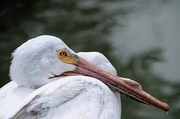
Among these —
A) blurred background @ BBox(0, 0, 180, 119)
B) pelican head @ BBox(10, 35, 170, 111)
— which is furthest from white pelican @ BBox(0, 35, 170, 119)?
blurred background @ BBox(0, 0, 180, 119)

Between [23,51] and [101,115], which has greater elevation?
[23,51]

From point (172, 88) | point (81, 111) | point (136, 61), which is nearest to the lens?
point (81, 111)

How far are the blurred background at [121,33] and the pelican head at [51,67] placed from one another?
1495 mm

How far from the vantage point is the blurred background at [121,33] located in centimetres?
488

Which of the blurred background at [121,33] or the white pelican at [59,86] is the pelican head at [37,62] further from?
the blurred background at [121,33]

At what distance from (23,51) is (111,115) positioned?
0.71m

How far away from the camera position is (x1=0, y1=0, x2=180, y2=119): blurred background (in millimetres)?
4883

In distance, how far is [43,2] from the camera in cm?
639

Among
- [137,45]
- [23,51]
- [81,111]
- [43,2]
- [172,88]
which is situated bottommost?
[81,111]

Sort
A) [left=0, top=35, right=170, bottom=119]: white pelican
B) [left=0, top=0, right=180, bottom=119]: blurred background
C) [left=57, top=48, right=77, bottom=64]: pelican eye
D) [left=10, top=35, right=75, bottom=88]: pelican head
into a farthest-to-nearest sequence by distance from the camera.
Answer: [left=0, top=0, right=180, bottom=119]: blurred background → [left=57, top=48, right=77, bottom=64]: pelican eye → [left=10, top=35, right=75, bottom=88]: pelican head → [left=0, top=35, right=170, bottom=119]: white pelican

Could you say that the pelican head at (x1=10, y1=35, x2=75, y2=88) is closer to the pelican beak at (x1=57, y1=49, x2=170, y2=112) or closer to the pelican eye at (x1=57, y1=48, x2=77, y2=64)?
the pelican eye at (x1=57, y1=48, x2=77, y2=64)

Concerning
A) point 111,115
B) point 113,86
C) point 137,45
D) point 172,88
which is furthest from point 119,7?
point 111,115

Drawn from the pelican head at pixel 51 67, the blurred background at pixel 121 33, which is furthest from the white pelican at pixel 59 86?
the blurred background at pixel 121 33

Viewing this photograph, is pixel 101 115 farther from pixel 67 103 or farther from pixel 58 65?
pixel 58 65
